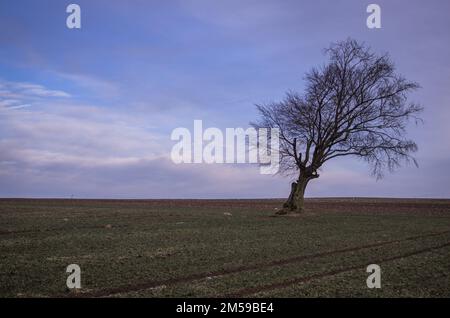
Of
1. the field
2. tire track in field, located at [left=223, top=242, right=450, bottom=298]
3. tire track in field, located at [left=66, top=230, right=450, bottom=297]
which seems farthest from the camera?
the field

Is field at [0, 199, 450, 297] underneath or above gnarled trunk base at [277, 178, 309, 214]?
underneath

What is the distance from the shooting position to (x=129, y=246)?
2005 centimetres

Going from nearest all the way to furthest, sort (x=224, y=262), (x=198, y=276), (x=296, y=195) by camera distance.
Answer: (x=198, y=276), (x=224, y=262), (x=296, y=195)

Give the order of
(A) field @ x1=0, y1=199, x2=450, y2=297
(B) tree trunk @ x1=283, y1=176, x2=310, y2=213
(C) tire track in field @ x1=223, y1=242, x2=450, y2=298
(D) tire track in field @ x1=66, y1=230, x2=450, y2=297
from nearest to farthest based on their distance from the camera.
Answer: (C) tire track in field @ x1=223, y1=242, x2=450, y2=298
(D) tire track in field @ x1=66, y1=230, x2=450, y2=297
(A) field @ x1=0, y1=199, x2=450, y2=297
(B) tree trunk @ x1=283, y1=176, x2=310, y2=213

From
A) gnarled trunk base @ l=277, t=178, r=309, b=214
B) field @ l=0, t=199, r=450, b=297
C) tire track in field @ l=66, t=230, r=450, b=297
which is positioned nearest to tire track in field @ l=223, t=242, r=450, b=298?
field @ l=0, t=199, r=450, b=297

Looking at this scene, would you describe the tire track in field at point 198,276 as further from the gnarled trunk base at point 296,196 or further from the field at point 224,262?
the gnarled trunk base at point 296,196

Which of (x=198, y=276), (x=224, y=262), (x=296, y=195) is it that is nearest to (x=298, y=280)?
(x=198, y=276)

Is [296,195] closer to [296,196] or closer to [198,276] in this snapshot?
[296,196]

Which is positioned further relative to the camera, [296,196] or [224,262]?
[296,196]

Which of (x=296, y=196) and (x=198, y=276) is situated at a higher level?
(x=296, y=196)

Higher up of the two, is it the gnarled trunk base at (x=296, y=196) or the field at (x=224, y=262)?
the gnarled trunk base at (x=296, y=196)

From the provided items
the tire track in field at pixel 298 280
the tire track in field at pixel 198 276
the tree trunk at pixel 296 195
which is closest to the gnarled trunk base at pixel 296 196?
the tree trunk at pixel 296 195

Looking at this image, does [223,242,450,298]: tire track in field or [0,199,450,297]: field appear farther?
[0,199,450,297]: field

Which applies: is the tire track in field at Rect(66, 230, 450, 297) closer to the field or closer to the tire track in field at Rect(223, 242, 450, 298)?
the field
